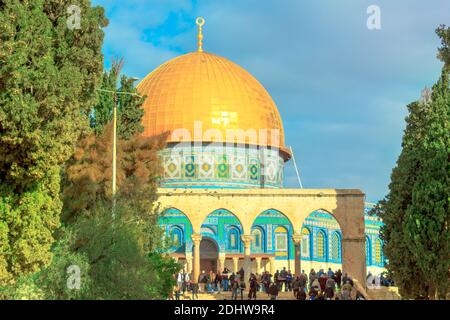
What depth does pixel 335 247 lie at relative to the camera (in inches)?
1703

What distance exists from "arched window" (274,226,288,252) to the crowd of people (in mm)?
7864

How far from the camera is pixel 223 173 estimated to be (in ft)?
135

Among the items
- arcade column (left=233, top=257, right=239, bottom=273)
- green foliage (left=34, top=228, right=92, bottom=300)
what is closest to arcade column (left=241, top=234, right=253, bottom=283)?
arcade column (left=233, top=257, right=239, bottom=273)

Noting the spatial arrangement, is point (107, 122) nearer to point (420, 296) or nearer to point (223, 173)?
point (420, 296)

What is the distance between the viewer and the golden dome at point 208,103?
139 feet

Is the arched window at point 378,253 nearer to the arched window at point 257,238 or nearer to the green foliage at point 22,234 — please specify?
the arched window at point 257,238

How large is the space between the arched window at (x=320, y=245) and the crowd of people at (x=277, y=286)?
31.8 feet

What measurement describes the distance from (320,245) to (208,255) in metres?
6.40

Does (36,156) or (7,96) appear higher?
(7,96)

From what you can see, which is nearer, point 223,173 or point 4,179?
point 4,179

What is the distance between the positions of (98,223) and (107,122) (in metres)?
9.22

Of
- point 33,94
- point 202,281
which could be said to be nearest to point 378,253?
point 202,281
